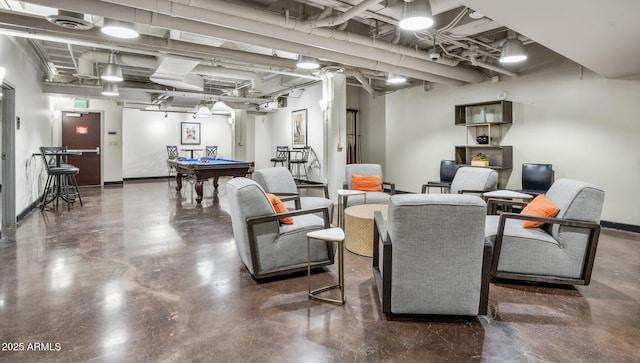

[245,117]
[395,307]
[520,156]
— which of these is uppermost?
[245,117]

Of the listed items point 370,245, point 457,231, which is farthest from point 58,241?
point 457,231

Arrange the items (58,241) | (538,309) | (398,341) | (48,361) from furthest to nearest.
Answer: (58,241)
(538,309)
(398,341)
(48,361)

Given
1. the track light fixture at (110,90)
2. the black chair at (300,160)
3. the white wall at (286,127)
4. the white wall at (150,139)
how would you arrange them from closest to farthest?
the track light fixture at (110,90) < the white wall at (286,127) < the black chair at (300,160) < the white wall at (150,139)

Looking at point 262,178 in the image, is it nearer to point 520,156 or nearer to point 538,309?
point 538,309

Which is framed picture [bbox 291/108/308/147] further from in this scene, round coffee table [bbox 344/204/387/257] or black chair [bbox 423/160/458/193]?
round coffee table [bbox 344/204/387/257]

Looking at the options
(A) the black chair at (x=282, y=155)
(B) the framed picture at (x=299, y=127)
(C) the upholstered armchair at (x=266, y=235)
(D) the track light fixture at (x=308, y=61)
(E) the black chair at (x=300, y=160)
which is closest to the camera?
(C) the upholstered armchair at (x=266, y=235)

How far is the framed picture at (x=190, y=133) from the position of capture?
44.2 feet

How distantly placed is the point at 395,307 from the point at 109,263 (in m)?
2.97

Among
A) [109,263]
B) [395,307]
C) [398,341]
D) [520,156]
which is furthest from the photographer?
[520,156]

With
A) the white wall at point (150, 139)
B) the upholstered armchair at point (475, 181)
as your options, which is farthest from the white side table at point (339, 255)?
the white wall at point (150, 139)

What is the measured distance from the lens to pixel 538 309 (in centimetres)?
260

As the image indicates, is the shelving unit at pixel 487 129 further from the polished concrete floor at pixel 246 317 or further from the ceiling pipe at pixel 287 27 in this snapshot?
the polished concrete floor at pixel 246 317

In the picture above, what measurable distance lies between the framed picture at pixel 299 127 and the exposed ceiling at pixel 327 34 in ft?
10.8

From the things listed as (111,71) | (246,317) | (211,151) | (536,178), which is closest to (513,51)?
(536,178)
